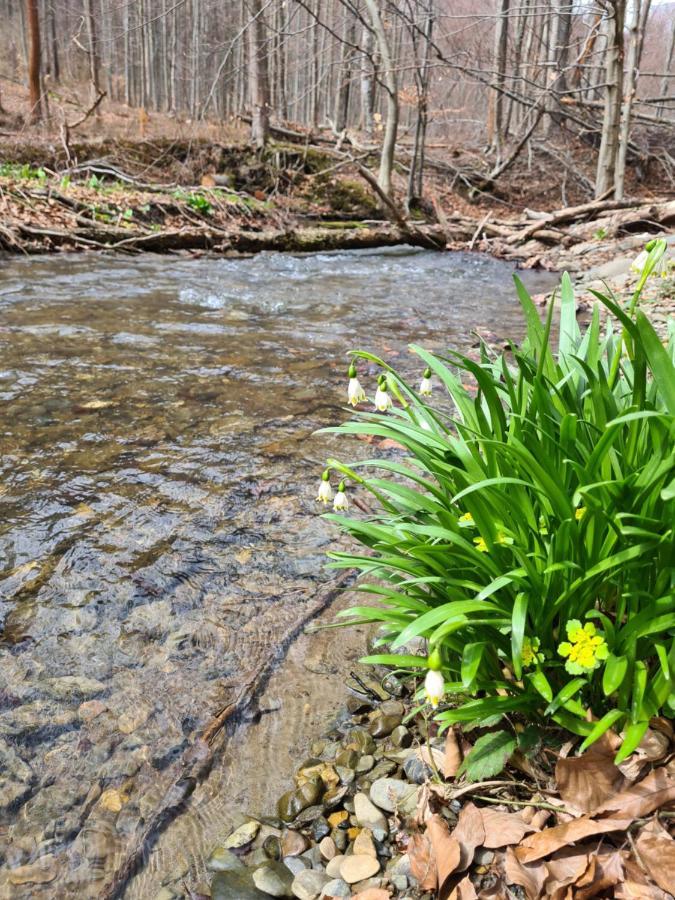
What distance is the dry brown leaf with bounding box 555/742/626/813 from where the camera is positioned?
4.89 ft

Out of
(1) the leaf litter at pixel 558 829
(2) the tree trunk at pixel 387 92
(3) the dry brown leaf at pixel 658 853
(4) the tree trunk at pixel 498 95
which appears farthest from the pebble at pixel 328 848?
(4) the tree trunk at pixel 498 95

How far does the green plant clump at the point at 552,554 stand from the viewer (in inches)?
59.9

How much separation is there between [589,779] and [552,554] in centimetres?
53

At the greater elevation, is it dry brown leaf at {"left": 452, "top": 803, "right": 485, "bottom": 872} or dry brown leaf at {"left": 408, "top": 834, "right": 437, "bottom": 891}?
dry brown leaf at {"left": 452, "top": 803, "right": 485, "bottom": 872}

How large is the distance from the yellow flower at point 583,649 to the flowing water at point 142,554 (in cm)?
91

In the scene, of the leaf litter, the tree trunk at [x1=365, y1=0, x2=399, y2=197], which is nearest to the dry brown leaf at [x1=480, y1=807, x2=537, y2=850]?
the leaf litter

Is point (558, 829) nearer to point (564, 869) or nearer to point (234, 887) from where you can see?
point (564, 869)

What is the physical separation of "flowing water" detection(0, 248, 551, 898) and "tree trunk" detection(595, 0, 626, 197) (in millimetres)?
9516

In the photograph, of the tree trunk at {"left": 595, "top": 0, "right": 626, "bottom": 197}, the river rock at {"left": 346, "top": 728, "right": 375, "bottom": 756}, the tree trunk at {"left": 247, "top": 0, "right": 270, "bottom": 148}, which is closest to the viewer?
the river rock at {"left": 346, "top": 728, "right": 375, "bottom": 756}

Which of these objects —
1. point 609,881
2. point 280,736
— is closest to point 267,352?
point 280,736

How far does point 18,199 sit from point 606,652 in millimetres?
11746

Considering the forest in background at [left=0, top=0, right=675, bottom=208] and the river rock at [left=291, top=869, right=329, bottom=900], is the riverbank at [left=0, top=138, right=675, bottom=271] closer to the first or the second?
the forest in background at [left=0, top=0, right=675, bottom=208]

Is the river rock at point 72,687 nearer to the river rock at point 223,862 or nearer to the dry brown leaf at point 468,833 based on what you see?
the river rock at point 223,862

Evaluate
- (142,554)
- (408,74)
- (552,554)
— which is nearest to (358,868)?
(552,554)
